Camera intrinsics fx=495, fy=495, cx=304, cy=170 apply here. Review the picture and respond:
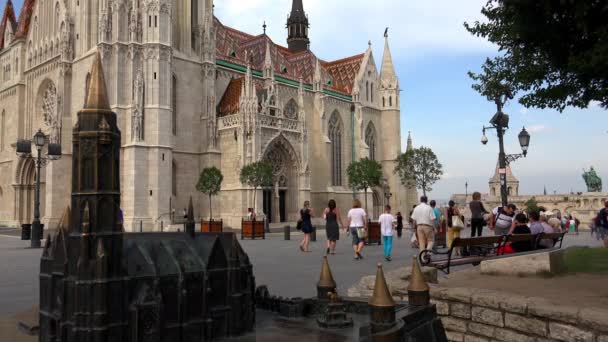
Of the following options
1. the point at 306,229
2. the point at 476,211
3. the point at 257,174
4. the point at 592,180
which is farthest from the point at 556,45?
the point at 592,180

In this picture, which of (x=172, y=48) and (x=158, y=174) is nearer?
(x=158, y=174)

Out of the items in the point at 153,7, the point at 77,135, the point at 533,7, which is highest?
the point at 153,7

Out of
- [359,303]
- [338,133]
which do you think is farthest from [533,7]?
[338,133]

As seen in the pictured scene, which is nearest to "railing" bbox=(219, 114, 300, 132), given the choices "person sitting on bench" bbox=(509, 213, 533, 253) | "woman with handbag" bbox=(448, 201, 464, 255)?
"woman with handbag" bbox=(448, 201, 464, 255)

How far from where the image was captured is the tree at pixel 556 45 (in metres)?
6.88

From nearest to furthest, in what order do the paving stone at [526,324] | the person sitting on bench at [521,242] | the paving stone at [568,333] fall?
1. the paving stone at [568,333]
2. the paving stone at [526,324]
3. the person sitting on bench at [521,242]


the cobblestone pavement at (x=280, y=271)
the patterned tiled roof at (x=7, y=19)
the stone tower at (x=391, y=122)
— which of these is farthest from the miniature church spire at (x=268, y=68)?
the cobblestone pavement at (x=280, y=271)

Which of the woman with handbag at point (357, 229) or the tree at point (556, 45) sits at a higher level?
the tree at point (556, 45)

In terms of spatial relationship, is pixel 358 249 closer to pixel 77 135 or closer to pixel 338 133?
pixel 77 135

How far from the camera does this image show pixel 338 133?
44281mm

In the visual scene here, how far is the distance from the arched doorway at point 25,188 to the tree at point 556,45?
34.1 meters

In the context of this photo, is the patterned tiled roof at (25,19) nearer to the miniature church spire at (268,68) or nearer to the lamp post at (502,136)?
the miniature church spire at (268,68)

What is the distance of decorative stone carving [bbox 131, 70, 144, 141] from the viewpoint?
90.1 ft

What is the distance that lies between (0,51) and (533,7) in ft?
144
